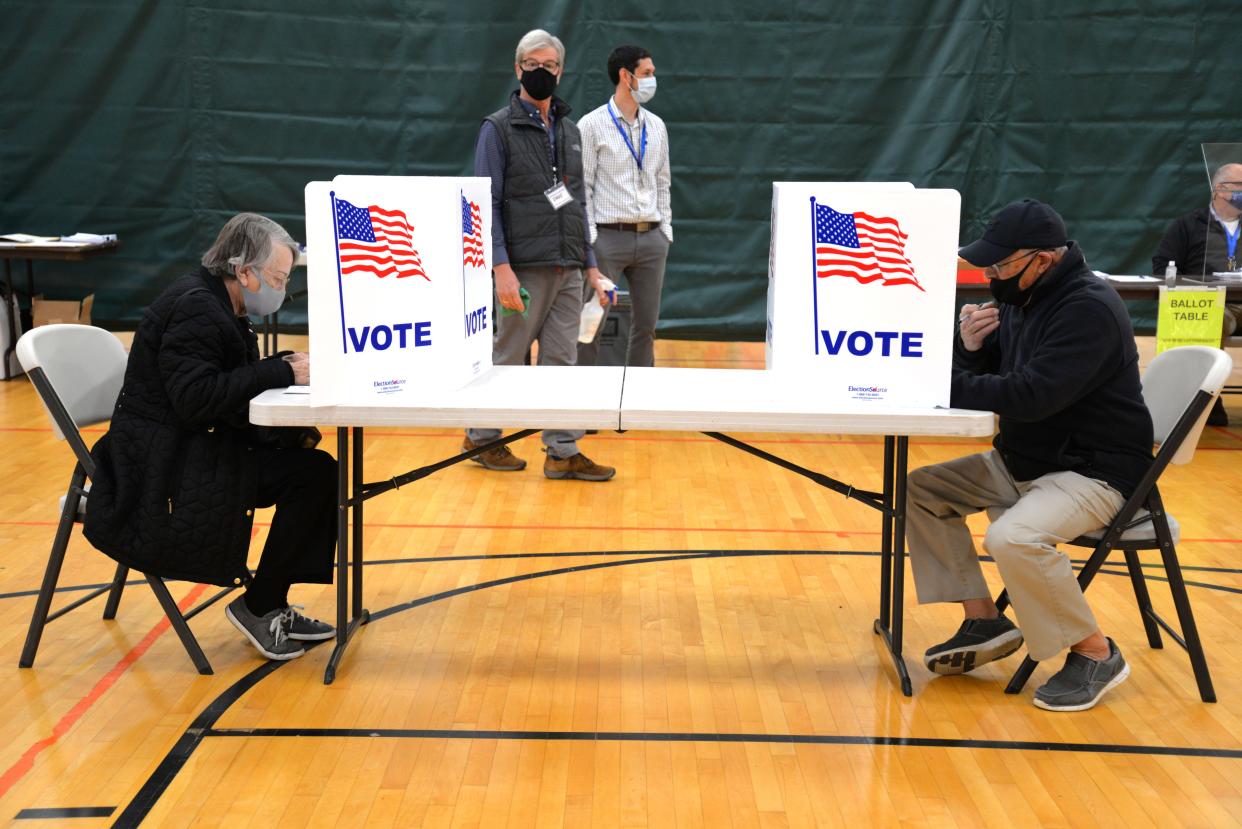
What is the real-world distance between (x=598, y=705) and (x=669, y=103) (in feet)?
17.8

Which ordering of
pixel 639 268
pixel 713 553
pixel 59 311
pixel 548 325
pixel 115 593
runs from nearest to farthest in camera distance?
pixel 115 593 < pixel 713 553 < pixel 548 325 < pixel 639 268 < pixel 59 311

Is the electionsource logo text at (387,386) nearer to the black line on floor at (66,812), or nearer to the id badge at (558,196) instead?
the black line on floor at (66,812)

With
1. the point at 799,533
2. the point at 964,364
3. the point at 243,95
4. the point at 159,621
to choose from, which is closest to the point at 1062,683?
the point at 964,364

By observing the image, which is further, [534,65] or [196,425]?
[534,65]

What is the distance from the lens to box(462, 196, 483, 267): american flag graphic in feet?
10.1

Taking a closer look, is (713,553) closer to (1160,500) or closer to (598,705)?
(598,705)

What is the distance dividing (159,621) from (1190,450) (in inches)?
103

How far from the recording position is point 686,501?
480cm

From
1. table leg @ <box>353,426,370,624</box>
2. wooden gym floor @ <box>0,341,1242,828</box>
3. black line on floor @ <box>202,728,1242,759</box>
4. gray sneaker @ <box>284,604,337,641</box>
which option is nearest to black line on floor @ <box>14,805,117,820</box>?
wooden gym floor @ <box>0,341,1242,828</box>

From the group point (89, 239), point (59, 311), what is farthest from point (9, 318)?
point (89, 239)

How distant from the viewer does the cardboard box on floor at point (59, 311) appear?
24.1 ft

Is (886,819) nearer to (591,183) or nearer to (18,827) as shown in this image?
(18,827)

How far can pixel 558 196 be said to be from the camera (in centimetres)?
472

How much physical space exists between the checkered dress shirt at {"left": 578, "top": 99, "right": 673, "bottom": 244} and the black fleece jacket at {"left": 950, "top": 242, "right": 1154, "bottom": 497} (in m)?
2.39
